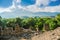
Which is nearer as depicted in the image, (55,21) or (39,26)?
(55,21)

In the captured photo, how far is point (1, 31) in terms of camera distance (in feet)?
124

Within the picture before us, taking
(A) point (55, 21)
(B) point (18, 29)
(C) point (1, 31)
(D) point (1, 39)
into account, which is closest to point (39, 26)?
(A) point (55, 21)

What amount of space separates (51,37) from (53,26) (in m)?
29.6

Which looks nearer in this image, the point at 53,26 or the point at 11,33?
the point at 11,33

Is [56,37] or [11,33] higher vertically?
[56,37]

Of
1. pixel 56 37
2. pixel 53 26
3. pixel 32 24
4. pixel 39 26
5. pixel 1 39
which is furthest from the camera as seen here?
pixel 32 24

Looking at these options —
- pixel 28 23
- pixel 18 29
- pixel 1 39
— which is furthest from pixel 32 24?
pixel 1 39

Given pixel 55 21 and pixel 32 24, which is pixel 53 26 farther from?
pixel 32 24

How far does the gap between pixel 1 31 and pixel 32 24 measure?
2721 cm

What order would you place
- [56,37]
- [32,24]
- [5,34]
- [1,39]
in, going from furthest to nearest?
[32,24], [5,34], [1,39], [56,37]

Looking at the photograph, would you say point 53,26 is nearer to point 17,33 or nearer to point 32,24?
point 17,33

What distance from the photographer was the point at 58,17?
47281 millimetres

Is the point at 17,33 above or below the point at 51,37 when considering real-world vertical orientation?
below

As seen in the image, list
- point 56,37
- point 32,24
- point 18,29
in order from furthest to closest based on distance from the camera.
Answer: point 32,24 < point 18,29 < point 56,37
